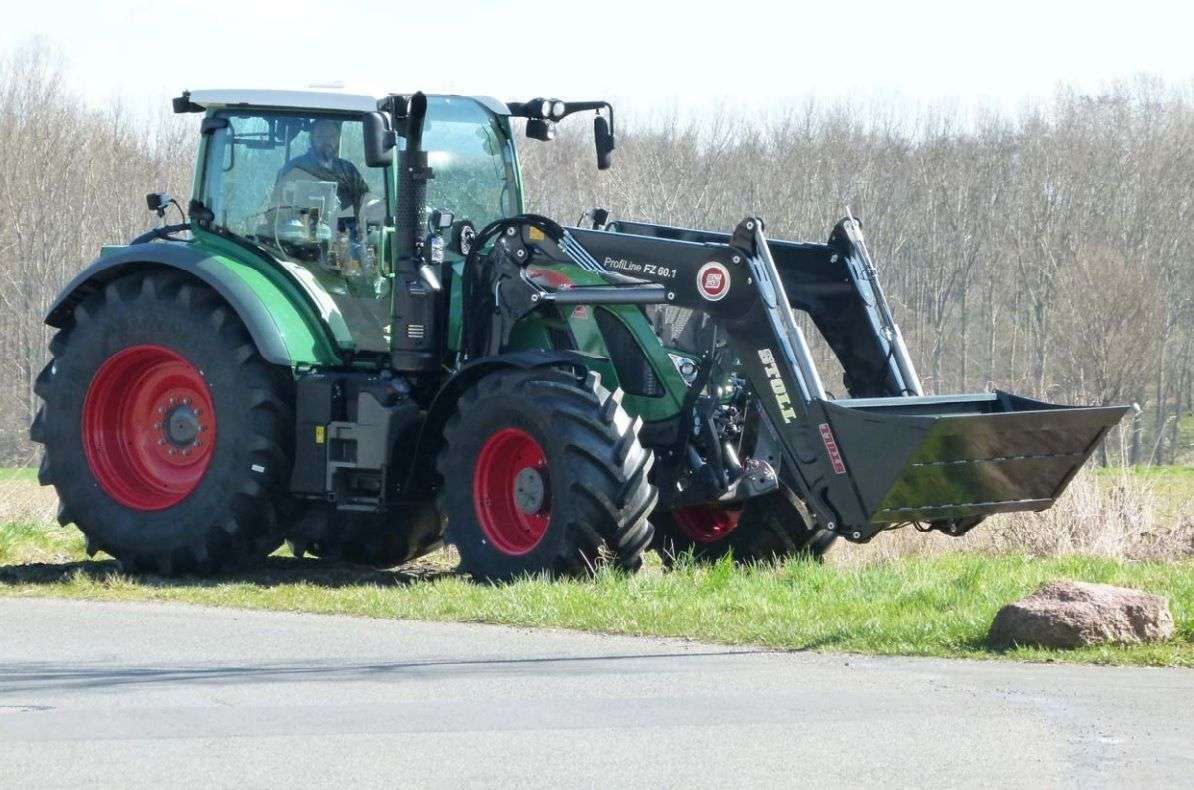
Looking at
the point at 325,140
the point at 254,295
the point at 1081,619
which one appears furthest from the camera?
the point at 325,140

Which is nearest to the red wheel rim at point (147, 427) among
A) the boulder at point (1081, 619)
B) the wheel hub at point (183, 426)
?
the wheel hub at point (183, 426)

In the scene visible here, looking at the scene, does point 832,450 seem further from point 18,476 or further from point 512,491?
point 18,476

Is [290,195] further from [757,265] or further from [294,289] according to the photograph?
[757,265]

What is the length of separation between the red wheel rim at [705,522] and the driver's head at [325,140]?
3.48m

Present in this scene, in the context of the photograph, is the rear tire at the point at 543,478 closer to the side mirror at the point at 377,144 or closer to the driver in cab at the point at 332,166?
the side mirror at the point at 377,144

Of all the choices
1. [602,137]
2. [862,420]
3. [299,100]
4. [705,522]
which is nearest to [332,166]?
[299,100]

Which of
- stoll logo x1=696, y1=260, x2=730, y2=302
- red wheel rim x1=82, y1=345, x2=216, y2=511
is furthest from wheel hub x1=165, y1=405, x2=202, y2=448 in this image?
stoll logo x1=696, y1=260, x2=730, y2=302

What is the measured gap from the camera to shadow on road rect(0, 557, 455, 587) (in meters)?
12.4

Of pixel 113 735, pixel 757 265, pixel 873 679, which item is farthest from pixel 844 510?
pixel 113 735

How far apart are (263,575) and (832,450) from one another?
4.45 meters

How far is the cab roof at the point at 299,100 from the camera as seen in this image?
40.7 feet

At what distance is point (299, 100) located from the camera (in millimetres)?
12578

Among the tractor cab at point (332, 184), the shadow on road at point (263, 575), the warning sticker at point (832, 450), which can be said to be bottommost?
the shadow on road at point (263, 575)

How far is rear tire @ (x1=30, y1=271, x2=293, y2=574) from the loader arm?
221 centimetres
